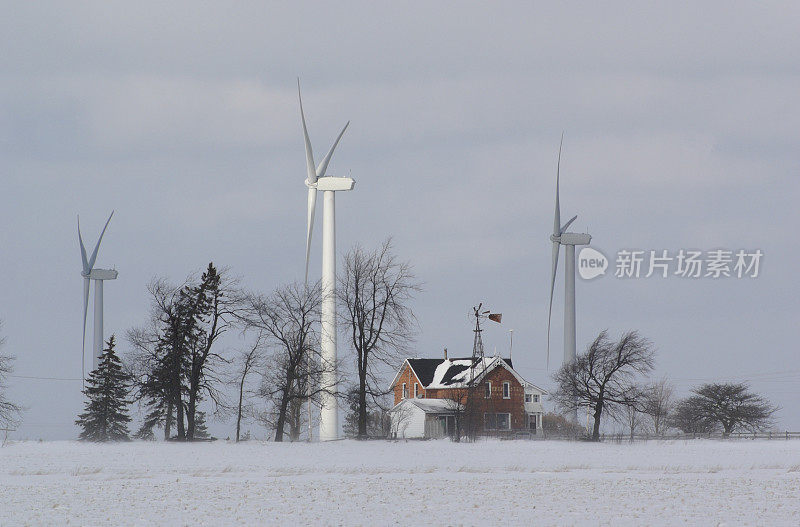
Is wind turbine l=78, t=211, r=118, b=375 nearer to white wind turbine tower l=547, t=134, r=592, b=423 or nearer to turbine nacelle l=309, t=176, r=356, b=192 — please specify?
turbine nacelle l=309, t=176, r=356, b=192

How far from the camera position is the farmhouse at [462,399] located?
3421 inches

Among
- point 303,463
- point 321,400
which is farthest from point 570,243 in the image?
point 303,463

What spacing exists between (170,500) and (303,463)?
58.8 feet

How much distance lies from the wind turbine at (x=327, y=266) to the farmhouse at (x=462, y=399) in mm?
9416

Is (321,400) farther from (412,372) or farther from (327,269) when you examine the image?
(412,372)

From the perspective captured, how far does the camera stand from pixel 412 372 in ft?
329

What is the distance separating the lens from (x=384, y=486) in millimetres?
35781

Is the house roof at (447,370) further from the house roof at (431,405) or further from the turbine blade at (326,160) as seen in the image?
the turbine blade at (326,160)

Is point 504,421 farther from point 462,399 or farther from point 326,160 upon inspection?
point 326,160

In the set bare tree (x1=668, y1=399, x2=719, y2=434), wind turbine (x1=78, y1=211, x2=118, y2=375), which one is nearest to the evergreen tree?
wind turbine (x1=78, y1=211, x2=118, y2=375)

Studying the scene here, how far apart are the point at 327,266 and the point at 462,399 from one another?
13.8 meters

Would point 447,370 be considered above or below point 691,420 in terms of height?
above

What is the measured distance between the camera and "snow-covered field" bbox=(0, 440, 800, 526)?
88.3 feet

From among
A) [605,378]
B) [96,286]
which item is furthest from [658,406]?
[96,286]
